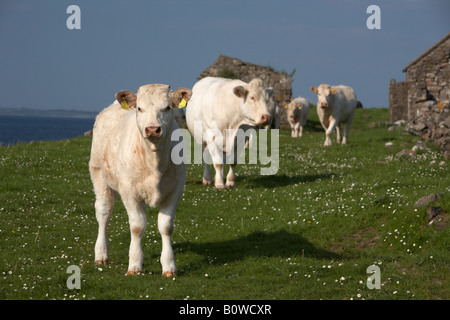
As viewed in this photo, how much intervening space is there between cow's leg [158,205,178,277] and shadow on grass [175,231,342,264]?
1163 mm

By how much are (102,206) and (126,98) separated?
95.5 inches

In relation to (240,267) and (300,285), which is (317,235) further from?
(300,285)

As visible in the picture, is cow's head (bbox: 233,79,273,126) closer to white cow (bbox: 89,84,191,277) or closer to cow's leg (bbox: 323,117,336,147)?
white cow (bbox: 89,84,191,277)

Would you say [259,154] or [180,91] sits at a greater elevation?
[180,91]

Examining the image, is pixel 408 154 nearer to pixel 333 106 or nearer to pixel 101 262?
pixel 333 106

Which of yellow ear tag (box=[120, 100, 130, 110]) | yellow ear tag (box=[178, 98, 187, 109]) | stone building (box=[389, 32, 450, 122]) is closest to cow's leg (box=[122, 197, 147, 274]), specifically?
yellow ear tag (box=[120, 100, 130, 110])

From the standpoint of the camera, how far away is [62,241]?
1203cm

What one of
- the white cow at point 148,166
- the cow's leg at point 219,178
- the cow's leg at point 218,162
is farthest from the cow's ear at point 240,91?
the white cow at point 148,166

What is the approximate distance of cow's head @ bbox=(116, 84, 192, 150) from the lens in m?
8.66

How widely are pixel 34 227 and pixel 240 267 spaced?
557 centimetres

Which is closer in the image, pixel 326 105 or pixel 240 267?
pixel 240 267

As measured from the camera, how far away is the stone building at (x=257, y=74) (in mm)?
46719
